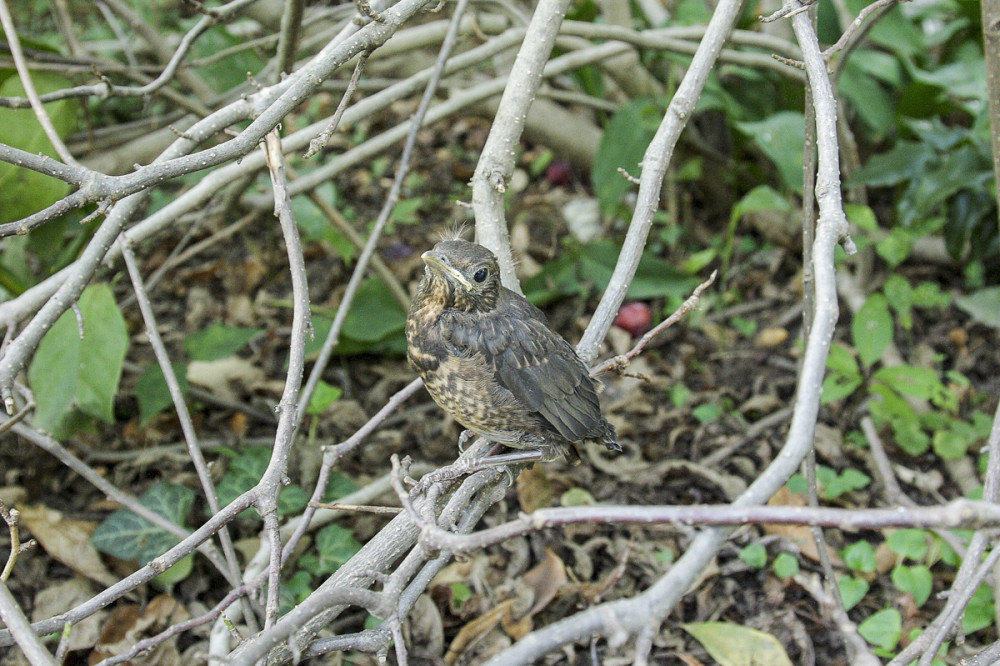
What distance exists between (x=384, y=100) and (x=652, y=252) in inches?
82.7

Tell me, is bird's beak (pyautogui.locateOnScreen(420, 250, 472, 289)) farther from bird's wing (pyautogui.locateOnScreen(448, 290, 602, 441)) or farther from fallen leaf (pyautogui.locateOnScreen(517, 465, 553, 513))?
fallen leaf (pyautogui.locateOnScreen(517, 465, 553, 513))

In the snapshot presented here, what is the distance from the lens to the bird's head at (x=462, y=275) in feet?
7.54

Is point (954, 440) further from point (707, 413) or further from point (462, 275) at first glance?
point (462, 275)

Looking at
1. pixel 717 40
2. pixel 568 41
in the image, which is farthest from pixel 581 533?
pixel 568 41

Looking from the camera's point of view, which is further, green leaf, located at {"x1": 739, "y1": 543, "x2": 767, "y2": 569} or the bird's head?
green leaf, located at {"x1": 739, "y1": 543, "x2": 767, "y2": 569}

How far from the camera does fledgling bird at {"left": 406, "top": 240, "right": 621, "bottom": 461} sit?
2.33 meters

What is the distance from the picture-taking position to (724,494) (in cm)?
344

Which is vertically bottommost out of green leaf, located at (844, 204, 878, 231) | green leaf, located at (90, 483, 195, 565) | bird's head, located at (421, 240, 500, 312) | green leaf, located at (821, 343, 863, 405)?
green leaf, located at (90, 483, 195, 565)

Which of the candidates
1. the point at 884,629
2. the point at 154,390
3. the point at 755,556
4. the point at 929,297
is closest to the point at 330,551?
the point at 154,390

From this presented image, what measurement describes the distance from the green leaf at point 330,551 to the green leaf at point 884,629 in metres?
1.73

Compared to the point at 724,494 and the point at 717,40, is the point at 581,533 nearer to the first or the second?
the point at 724,494

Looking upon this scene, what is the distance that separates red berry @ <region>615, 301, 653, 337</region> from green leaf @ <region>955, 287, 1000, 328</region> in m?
1.46

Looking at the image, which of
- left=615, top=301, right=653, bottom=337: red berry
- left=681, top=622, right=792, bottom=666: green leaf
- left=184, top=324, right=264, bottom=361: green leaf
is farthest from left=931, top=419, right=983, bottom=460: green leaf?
left=184, top=324, right=264, bottom=361: green leaf

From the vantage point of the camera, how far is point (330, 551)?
2871 mm
